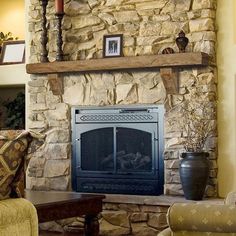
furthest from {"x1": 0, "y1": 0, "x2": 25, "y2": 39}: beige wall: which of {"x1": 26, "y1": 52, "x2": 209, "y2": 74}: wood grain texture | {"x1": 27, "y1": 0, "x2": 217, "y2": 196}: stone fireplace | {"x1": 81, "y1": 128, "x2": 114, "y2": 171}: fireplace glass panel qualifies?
{"x1": 81, "y1": 128, "x2": 114, "y2": 171}: fireplace glass panel

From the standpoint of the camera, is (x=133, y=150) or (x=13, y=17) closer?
(x=133, y=150)

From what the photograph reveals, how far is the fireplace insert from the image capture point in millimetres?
5758

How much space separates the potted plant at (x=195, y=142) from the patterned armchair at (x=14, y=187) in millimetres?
2655

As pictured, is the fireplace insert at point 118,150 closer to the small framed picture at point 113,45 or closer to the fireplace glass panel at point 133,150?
the fireplace glass panel at point 133,150

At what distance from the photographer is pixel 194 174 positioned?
5.30m

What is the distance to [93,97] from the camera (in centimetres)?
604

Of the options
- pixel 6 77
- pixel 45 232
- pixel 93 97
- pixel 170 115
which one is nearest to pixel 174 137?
pixel 170 115

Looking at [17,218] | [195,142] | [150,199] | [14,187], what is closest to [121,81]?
[195,142]

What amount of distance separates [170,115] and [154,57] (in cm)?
59

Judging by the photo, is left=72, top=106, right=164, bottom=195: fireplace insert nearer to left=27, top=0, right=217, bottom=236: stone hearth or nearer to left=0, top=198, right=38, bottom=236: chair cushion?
left=27, top=0, right=217, bottom=236: stone hearth

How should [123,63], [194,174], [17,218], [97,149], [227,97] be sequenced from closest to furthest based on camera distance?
[17,218]
[194,174]
[227,97]
[123,63]
[97,149]

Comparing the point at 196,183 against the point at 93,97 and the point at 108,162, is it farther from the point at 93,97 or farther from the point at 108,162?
the point at 93,97

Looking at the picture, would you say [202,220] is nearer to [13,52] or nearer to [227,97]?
[227,97]

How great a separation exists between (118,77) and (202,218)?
3.26 meters
